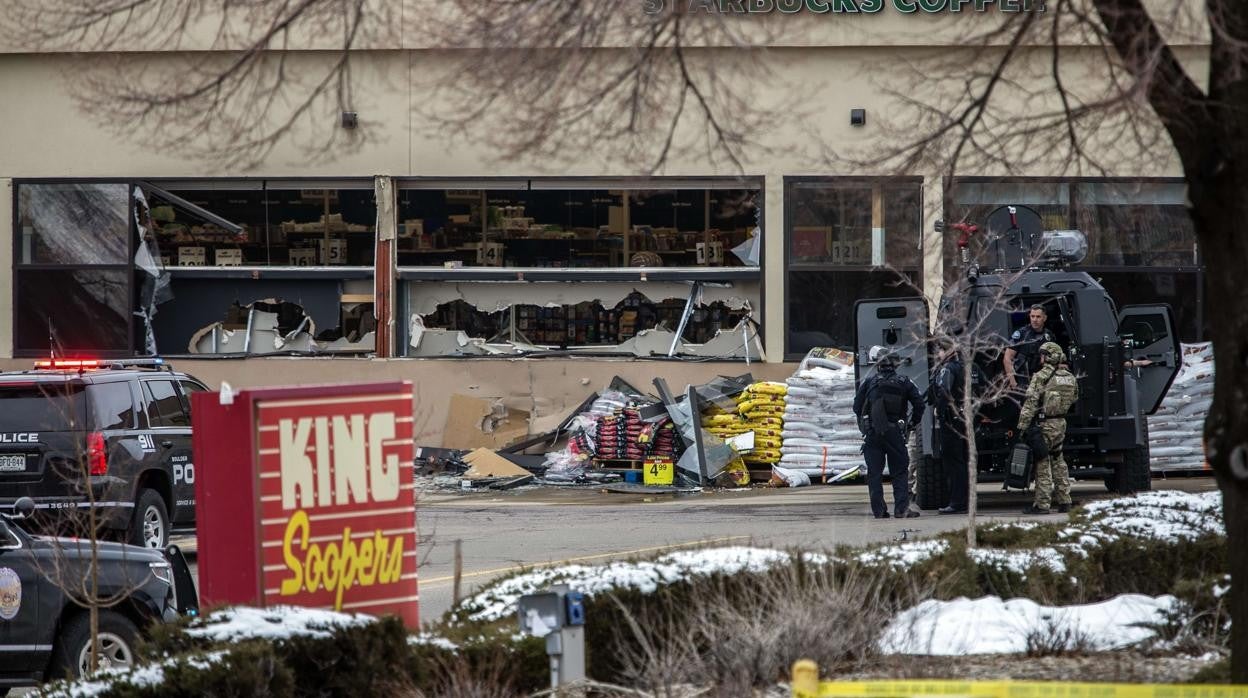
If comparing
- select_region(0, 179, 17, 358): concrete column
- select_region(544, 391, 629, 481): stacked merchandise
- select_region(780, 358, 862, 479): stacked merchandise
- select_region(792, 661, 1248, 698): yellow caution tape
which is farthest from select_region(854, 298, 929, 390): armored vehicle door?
select_region(0, 179, 17, 358): concrete column

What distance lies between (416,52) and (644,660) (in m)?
17.2

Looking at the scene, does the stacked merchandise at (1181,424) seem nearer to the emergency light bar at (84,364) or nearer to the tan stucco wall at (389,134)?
the tan stucco wall at (389,134)

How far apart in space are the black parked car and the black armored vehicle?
8517 millimetres

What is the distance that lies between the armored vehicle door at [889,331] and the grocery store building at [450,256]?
5967 millimetres

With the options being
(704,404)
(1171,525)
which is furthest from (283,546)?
(704,404)

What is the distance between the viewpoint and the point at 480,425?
23.0m

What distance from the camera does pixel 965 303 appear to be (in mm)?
15375

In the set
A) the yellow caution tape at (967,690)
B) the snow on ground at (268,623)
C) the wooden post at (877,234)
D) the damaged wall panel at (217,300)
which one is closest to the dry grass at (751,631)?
the snow on ground at (268,623)

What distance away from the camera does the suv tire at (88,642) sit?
9.12 m

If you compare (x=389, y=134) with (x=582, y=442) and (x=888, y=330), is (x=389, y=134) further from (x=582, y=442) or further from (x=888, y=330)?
(x=888, y=330)

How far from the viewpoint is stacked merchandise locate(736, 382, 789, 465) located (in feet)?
67.2

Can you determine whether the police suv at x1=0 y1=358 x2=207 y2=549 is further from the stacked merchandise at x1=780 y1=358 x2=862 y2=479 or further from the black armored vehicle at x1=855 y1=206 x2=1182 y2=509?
the stacked merchandise at x1=780 y1=358 x2=862 y2=479

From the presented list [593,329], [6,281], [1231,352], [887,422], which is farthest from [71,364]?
[6,281]

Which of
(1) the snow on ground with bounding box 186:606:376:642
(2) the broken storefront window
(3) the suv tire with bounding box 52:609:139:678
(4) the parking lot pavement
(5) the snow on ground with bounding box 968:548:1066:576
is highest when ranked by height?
(2) the broken storefront window
